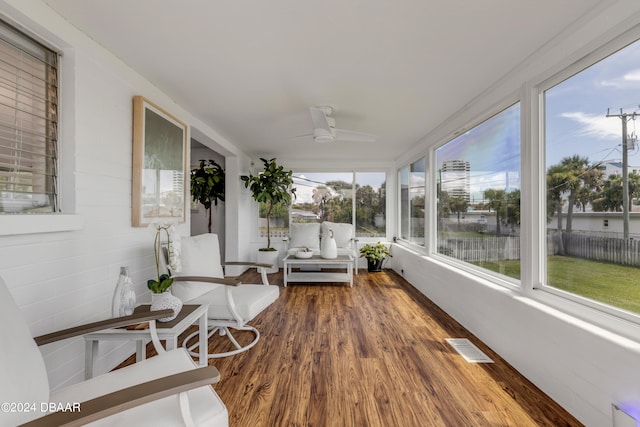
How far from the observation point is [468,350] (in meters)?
2.38

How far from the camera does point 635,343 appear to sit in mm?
1362

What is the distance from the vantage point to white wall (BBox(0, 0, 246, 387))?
1524 millimetres

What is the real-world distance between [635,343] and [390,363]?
53.8 inches

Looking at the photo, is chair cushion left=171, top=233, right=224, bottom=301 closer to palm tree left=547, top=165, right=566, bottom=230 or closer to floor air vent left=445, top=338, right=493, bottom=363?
floor air vent left=445, top=338, right=493, bottom=363

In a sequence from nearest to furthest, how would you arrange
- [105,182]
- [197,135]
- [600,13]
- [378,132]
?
[600,13] < [105,182] < [197,135] < [378,132]

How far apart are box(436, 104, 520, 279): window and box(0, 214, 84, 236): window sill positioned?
10.3 feet

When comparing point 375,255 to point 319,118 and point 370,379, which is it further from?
point 370,379

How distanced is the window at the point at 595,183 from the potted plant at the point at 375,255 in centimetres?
360

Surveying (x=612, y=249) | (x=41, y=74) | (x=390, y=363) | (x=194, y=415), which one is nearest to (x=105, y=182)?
(x=41, y=74)

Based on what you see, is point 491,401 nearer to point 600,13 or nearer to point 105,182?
point 600,13

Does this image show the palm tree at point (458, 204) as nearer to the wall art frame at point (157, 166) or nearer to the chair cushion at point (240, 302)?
the chair cushion at point (240, 302)

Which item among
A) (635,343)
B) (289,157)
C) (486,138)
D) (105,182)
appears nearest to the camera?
(635,343)

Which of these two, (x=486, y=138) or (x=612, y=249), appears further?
(x=486, y=138)

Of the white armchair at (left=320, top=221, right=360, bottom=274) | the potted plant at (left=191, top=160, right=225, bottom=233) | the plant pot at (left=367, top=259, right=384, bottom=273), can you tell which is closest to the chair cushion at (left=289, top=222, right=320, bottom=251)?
the white armchair at (left=320, top=221, right=360, bottom=274)
